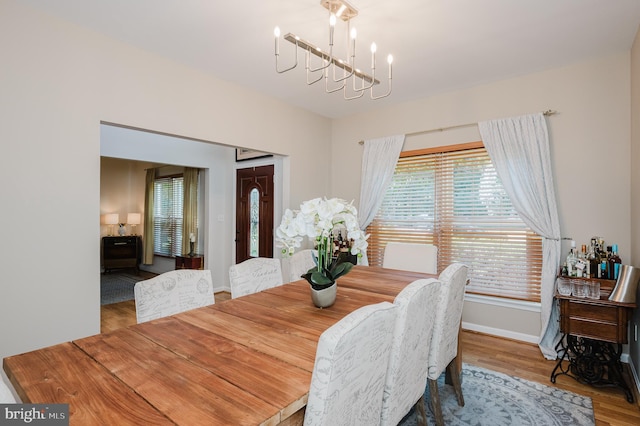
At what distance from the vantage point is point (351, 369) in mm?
970

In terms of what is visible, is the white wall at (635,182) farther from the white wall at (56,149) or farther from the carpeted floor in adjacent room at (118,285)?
the carpeted floor in adjacent room at (118,285)

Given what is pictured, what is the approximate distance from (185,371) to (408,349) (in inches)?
35.7

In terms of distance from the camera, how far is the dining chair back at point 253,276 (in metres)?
2.22

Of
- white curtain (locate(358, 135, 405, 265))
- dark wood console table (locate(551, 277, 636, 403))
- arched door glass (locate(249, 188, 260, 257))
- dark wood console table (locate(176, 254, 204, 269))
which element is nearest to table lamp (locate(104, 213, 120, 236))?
dark wood console table (locate(176, 254, 204, 269))

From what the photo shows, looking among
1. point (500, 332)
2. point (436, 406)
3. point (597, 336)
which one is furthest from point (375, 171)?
point (436, 406)

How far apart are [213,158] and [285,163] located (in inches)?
75.2

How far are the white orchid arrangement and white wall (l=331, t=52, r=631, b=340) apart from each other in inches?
98.2

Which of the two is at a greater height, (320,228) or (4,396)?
(320,228)

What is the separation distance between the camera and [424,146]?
13.1 ft

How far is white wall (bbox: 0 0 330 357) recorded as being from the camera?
2.16 meters

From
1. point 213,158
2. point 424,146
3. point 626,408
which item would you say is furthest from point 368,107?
point 626,408

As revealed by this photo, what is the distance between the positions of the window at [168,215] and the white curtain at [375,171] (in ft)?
13.0

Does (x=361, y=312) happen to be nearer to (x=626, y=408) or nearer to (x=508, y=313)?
(x=626, y=408)

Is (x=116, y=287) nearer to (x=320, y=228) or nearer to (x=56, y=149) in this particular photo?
(x=56, y=149)
